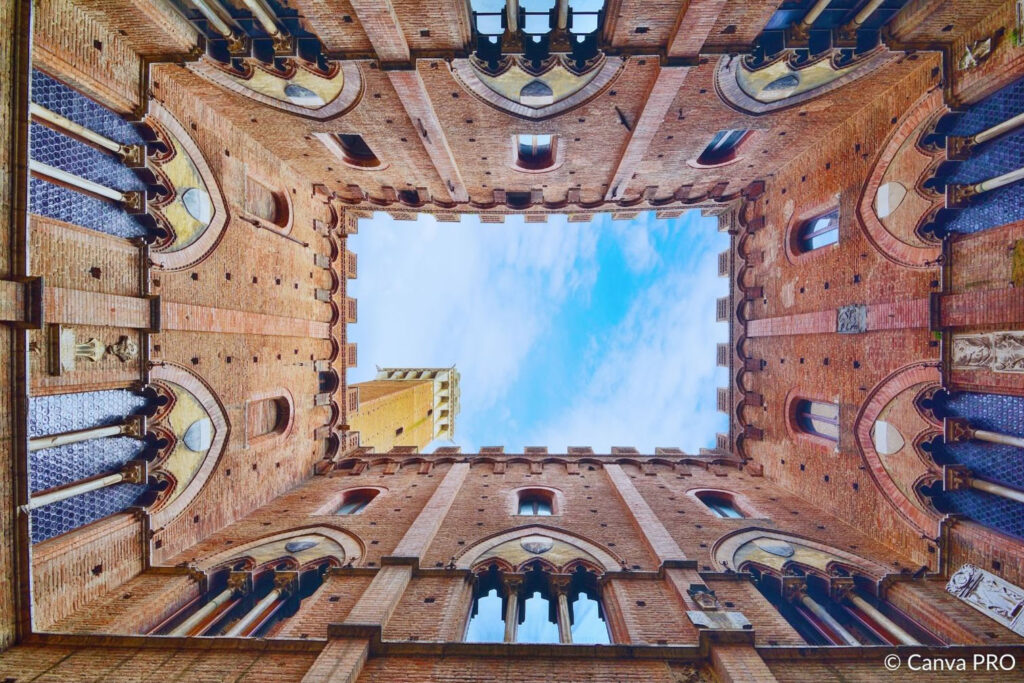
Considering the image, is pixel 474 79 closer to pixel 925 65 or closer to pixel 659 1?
pixel 659 1

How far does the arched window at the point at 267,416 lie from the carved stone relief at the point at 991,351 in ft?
58.4

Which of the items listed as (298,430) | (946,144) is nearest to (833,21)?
Result: (946,144)

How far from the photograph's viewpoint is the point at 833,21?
435 inches

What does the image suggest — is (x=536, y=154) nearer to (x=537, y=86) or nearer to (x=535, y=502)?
(x=537, y=86)

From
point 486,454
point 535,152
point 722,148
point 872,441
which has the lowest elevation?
point 486,454

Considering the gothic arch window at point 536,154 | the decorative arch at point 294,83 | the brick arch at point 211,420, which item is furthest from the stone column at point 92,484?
the gothic arch window at point 536,154

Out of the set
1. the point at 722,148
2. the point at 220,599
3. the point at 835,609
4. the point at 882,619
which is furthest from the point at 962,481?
the point at 220,599

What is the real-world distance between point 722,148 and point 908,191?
6697 millimetres

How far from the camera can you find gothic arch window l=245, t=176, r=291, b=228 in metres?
14.9

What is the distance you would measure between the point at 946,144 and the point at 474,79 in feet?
35.7

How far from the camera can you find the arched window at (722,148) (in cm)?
1583

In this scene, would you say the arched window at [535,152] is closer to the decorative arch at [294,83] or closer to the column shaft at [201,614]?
the decorative arch at [294,83]

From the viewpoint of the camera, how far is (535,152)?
17.2 m

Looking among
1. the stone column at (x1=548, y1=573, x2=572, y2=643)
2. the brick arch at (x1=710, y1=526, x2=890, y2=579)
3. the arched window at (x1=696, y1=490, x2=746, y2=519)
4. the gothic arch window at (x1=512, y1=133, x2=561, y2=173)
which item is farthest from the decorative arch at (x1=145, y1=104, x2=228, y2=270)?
the arched window at (x1=696, y1=490, x2=746, y2=519)
